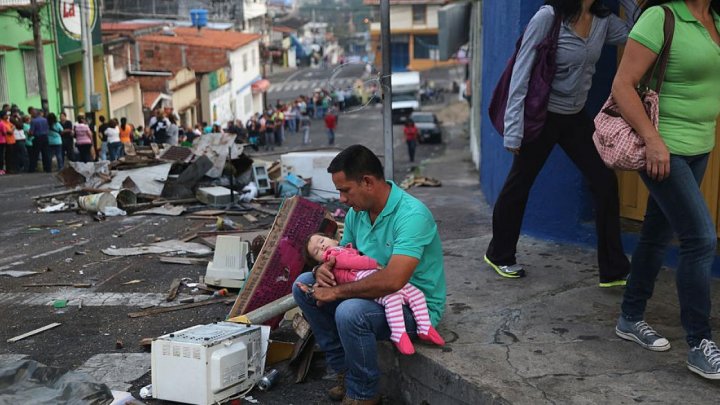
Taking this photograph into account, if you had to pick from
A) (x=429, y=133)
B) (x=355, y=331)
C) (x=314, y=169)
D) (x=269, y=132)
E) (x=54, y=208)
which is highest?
(x=355, y=331)

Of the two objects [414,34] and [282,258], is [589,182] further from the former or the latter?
[414,34]

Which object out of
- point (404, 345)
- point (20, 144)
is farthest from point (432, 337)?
point (20, 144)

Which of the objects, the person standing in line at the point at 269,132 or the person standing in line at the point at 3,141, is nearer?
the person standing in line at the point at 3,141

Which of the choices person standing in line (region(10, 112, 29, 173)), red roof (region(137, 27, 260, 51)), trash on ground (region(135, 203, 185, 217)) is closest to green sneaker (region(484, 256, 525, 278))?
trash on ground (region(135, 203, 185, 217))

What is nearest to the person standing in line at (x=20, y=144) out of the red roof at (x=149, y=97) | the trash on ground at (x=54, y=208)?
the trash on ground at (x=54, y=208)

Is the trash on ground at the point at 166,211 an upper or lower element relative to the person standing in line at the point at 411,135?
upper

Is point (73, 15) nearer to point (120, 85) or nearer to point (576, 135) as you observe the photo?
point (120, 85)

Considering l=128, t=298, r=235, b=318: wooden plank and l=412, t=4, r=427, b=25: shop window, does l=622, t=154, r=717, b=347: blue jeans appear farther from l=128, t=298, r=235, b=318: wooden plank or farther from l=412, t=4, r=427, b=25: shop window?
l=412, t=4, r=427, b=25: shop window

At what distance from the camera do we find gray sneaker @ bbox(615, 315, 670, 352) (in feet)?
13.1

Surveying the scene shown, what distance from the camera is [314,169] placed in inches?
459

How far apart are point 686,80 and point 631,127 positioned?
30cm

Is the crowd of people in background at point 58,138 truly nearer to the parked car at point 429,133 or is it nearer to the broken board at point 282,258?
the broken board at point 282,258

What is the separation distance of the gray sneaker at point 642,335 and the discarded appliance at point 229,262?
3093 millimetres

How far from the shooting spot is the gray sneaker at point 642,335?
4.01 meters
